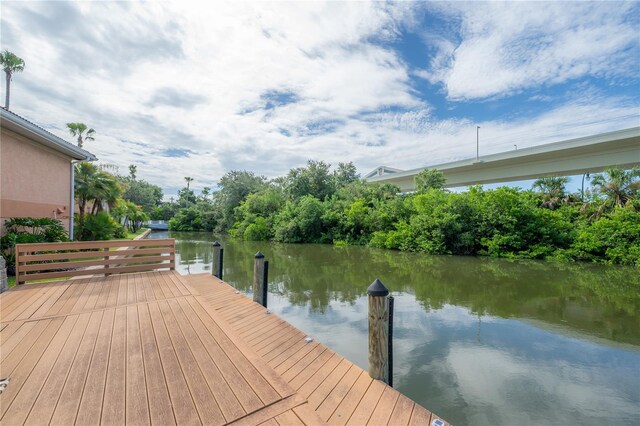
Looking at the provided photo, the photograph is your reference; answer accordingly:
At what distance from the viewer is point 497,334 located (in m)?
4.55

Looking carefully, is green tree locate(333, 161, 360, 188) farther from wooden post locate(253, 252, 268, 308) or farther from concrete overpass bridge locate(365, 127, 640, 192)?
wooden post locate(253, 252, 268, 308)

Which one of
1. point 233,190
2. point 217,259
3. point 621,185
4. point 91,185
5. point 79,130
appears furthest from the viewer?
point 233,190

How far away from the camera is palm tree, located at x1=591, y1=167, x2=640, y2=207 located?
12.8 m

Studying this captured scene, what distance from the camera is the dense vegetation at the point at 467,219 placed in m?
11.8

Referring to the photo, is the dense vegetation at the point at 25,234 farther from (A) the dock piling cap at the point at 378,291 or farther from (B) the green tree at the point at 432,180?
(B) the green tree at the point at 432,180

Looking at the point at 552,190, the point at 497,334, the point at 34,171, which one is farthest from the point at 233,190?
the point at 497,334

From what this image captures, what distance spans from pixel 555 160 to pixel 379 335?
16.0 metres

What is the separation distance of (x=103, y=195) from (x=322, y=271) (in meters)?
10.6

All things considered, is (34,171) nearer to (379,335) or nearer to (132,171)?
(379,335)

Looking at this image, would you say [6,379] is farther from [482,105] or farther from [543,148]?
[482,105]

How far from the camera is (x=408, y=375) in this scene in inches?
132

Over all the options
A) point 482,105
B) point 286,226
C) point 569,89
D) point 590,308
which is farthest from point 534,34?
point 286,226

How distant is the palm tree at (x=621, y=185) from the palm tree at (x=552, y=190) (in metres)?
3.70

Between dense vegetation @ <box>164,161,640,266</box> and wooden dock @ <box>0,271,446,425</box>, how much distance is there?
41.5 feet
